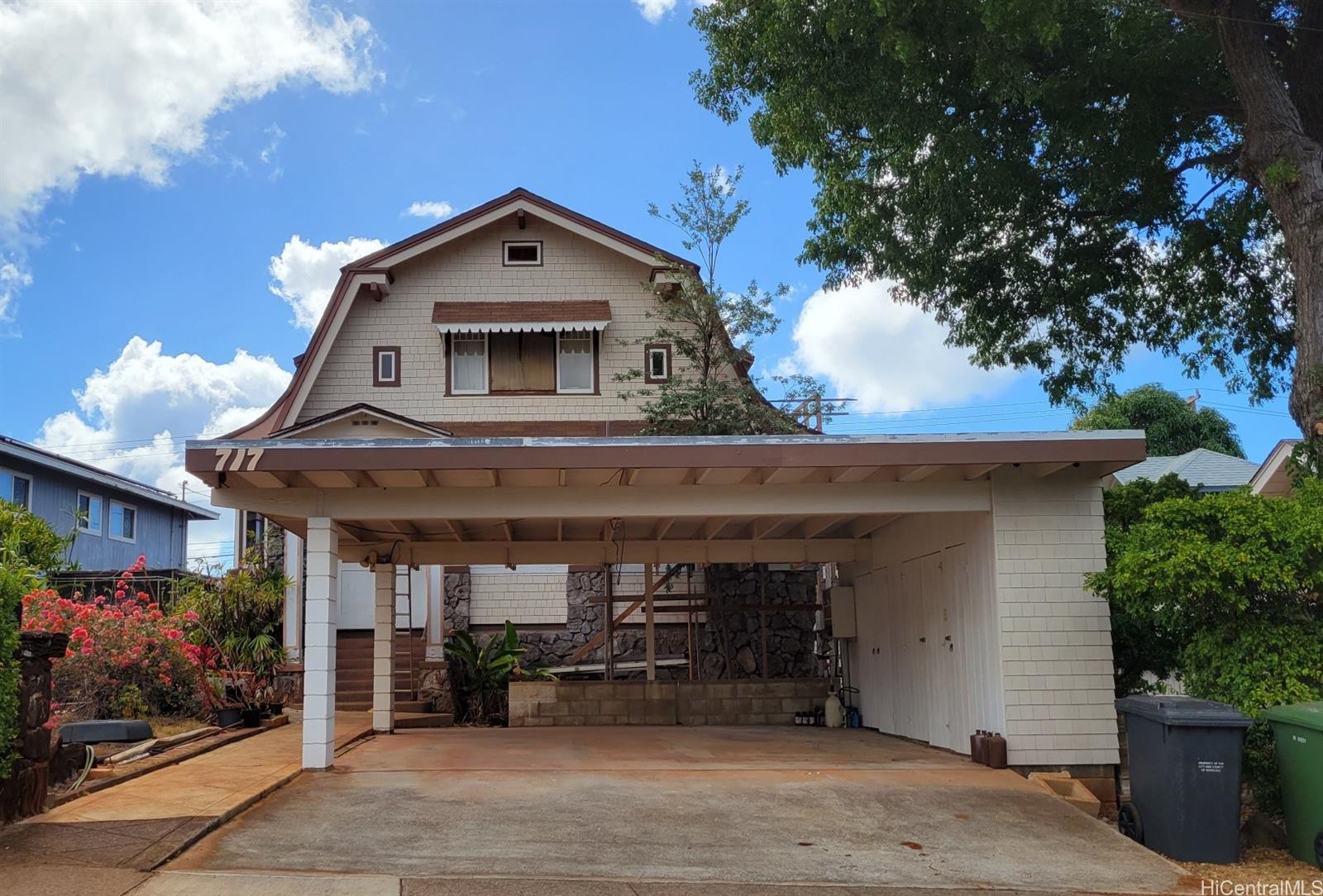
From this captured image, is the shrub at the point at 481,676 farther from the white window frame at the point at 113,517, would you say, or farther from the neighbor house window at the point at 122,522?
the neighbor house window at the point at 122,522

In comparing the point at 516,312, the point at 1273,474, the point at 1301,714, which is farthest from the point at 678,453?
the point at 1273,474

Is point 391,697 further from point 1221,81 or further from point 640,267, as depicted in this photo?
point 1221,81

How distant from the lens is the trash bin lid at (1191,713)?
725 centimetres

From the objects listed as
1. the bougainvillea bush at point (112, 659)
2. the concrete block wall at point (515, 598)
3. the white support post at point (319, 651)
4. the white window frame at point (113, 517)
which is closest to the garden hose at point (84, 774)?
the white support post at point (319, 651)

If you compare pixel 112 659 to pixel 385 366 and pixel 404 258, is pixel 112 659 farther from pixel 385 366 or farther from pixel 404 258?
pixel 404 258

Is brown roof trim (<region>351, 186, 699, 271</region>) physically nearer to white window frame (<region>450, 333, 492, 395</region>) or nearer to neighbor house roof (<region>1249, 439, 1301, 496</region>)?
white window frame (<region>450, 333, 492, 395</region>)

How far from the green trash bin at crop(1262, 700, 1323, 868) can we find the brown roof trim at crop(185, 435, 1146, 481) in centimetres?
245

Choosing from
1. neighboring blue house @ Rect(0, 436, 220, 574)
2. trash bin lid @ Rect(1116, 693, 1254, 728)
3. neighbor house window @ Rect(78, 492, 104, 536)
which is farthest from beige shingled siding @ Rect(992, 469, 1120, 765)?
neighbor house window @ Rect(78, 492, 104, 536)

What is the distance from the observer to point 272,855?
260 inches

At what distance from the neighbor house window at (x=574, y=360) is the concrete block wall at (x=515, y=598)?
10.8 feet

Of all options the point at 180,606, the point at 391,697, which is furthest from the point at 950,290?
the point at 180,606

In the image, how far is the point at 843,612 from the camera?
50.5 ft

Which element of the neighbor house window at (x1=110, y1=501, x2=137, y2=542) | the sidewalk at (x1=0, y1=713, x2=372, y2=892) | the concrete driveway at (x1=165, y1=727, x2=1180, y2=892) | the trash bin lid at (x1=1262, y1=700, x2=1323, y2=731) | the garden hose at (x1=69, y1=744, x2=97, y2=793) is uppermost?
the neighbor house window at (x1=110, y1=501, x2=137, y2=542)

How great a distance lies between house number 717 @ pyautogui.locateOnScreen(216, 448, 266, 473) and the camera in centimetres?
879
